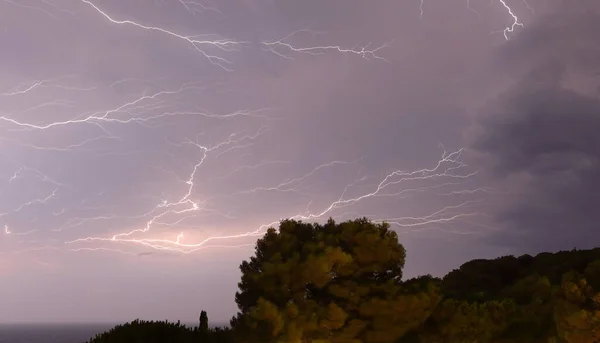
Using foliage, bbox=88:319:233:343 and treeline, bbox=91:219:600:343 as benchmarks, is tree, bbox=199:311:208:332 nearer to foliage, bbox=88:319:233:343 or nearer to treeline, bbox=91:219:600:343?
foliage, bbox=88:319:233:343

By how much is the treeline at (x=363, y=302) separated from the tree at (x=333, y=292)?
0.04 metres

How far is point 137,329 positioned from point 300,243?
908 centimetres

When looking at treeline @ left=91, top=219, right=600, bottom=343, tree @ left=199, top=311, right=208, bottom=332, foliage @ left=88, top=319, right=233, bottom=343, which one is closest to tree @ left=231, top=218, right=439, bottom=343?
treeline @ left=91, top=219, right=600, bottom=343

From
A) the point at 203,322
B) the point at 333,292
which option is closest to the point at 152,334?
the point at 203,322

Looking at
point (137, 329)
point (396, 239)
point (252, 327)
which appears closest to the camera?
point (137, 329)

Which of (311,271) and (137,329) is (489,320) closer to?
(311,271)

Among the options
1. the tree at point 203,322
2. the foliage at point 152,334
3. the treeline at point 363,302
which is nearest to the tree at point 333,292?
the treeline at point 363,302

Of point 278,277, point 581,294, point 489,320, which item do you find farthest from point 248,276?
point 581,294

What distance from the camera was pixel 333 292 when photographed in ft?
69.0

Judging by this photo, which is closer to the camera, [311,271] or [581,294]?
[581,294]

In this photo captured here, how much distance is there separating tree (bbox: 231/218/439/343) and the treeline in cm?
4

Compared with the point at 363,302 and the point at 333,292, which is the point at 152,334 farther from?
the point at 363,302

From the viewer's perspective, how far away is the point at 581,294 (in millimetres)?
19484

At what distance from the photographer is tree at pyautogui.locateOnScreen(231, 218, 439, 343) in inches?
777
